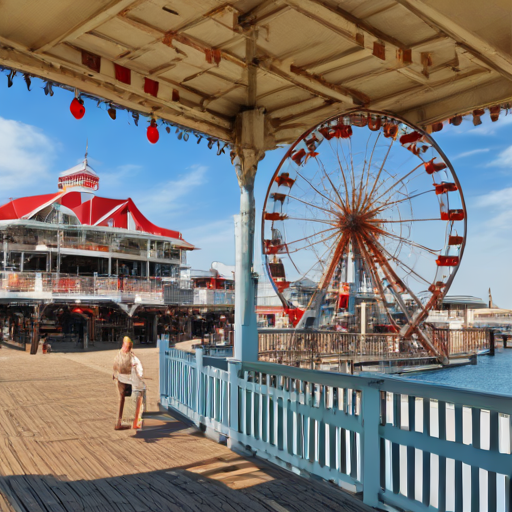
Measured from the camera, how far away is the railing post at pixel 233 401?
17.2 feet

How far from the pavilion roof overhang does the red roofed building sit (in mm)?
21713

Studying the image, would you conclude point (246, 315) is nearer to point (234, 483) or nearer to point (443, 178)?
point (234, 483)

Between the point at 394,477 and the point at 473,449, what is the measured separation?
27.6 inches

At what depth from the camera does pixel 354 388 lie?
368 cm

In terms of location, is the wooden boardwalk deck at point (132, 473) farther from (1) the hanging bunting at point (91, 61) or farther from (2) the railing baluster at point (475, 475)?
(1) the hanging bunting at point (91, 61)

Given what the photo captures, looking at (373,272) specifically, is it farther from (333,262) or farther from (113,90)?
(113,90)

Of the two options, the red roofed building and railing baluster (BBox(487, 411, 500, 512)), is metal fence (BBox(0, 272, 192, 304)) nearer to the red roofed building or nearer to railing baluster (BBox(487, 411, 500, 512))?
the red roofed building

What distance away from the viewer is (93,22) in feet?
12.6

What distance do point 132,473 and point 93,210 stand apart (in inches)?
1549

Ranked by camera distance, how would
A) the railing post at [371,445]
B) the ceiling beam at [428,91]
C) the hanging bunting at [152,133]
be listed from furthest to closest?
the hanging bunting at [152,133], the ceiling beam at [428,91], the railing post at [371,445]

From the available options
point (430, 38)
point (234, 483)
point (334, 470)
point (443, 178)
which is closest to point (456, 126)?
point (430, 38)

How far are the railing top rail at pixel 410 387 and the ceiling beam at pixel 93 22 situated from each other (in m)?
3.07

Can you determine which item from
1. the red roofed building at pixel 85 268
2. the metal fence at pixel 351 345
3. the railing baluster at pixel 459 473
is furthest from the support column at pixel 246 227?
the red roofed building at pixel 85 268

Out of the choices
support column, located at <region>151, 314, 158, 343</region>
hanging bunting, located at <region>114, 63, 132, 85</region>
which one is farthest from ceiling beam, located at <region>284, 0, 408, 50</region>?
support column, located at <region>151, 314, 158, 343</region>
